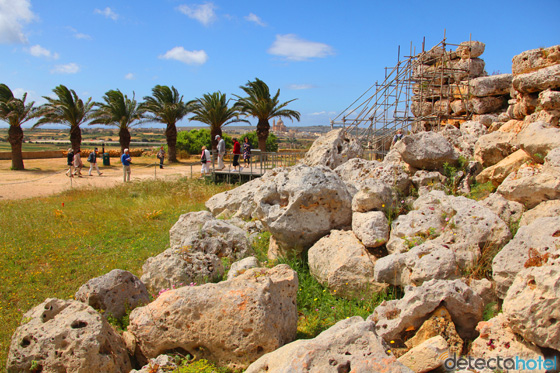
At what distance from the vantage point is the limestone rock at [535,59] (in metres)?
8.17

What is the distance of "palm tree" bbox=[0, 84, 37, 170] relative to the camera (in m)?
23.4

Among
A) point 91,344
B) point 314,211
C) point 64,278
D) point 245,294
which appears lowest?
point 64,278

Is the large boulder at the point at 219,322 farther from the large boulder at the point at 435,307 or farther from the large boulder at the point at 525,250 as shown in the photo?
the large boulder at the point at 525,250

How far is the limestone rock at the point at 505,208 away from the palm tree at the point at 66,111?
25810 millimetres

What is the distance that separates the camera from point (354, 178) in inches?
306

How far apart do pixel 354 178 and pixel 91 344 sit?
5478 millimetres

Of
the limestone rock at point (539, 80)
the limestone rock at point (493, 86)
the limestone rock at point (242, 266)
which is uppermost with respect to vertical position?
the limestone rock at point (493, 86)

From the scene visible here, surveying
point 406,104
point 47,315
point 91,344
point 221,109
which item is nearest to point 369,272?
point 91,344

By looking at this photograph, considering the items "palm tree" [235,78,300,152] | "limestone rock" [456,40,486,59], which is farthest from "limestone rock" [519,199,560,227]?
"palm tree" [235,78,300,152]

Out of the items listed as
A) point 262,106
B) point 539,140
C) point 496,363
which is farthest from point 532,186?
point 262,106

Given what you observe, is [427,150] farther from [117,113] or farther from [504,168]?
[117,113]

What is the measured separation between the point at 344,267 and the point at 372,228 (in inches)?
27.7

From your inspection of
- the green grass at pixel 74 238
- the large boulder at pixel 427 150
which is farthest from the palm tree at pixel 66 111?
the large boulder at pixel 427 150

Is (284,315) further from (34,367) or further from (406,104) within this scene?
(406,104)
